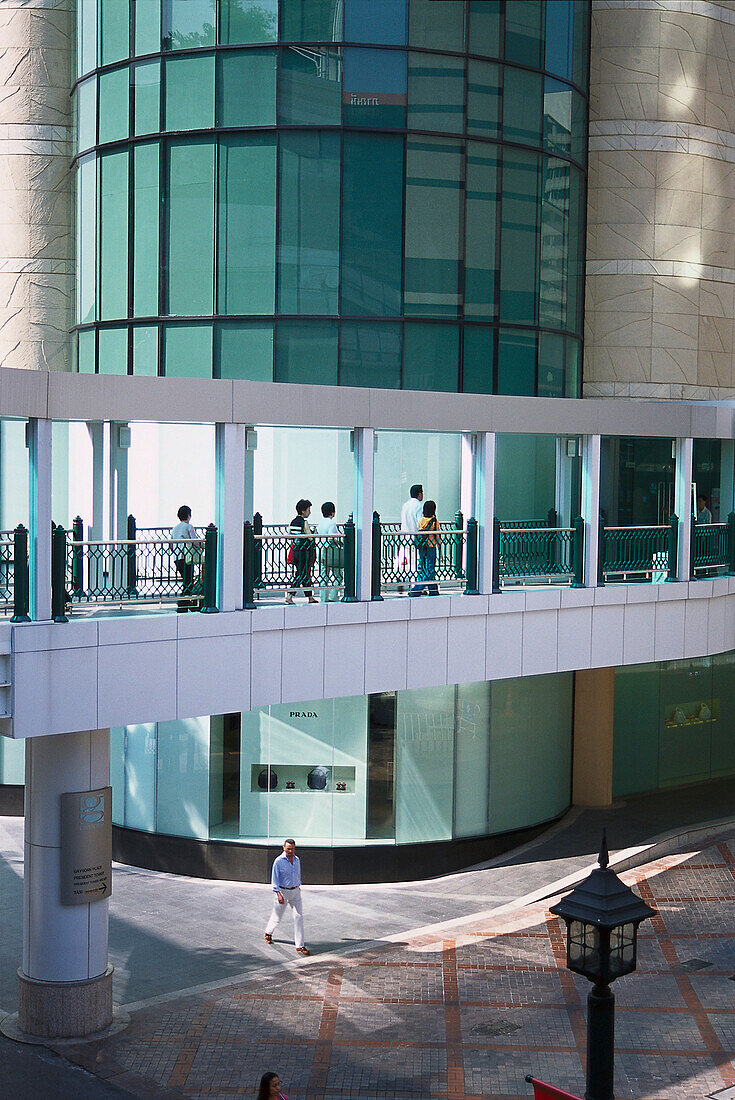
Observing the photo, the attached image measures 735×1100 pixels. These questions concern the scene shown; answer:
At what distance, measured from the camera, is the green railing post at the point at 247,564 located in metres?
14.7

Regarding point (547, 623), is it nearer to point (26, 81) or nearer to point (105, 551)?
point (105, 551)

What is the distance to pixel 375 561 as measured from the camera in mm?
15859

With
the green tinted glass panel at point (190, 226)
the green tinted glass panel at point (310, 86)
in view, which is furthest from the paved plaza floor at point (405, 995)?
the green tinted glass panel at point (310, 86)

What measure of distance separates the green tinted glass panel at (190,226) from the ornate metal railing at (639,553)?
7120 mm

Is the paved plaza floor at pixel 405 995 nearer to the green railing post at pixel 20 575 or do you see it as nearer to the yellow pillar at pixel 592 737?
the yellow pillar at pixel 592 737

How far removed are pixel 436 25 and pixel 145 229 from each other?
5388mm

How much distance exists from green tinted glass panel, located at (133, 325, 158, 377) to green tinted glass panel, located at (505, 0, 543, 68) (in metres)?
7.01

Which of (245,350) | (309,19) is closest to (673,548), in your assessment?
(245,350)

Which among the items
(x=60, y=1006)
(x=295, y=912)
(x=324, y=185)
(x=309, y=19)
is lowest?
(x=60, y=1006)

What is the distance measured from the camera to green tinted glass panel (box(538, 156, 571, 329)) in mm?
22031

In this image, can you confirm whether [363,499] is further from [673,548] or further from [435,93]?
[435,93]

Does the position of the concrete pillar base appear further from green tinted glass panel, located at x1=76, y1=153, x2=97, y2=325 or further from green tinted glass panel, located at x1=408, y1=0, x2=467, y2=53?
green tinted glass panel, located at x1=408, y1=0, x2=467, y2=53

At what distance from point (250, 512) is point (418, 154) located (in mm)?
6320

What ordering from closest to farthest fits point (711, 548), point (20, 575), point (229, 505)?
1. point (20, 575)
2. point (229, 505)
3. point (711, 548)
